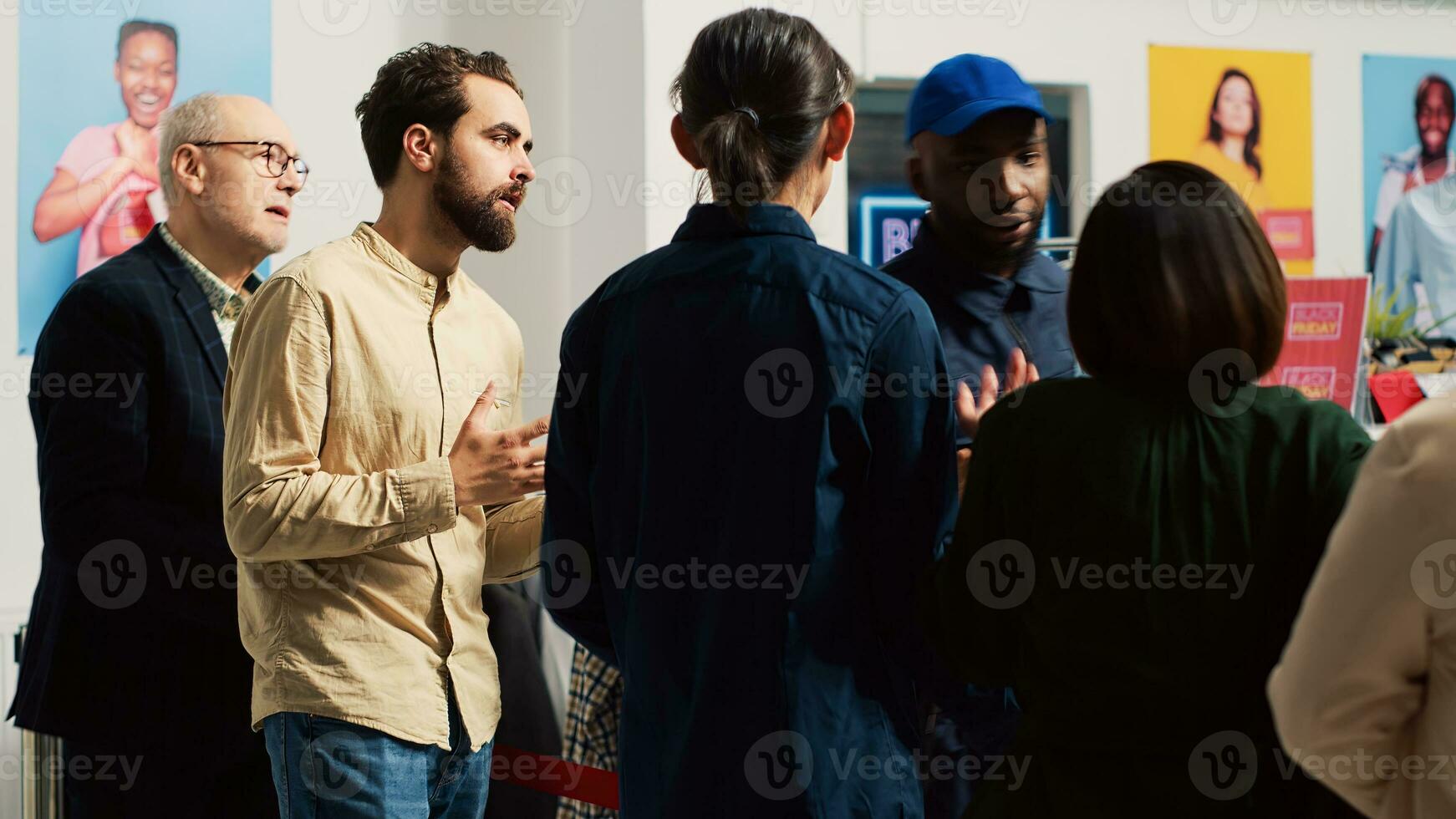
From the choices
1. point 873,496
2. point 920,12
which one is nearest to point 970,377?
point 873,496

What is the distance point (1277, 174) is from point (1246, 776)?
427cm

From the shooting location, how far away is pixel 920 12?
444 centimetres

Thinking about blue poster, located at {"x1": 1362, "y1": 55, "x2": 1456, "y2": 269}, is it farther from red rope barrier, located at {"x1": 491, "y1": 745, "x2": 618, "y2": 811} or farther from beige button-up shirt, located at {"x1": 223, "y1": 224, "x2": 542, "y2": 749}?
beige button-up shirt, located at {"x1": 223, "y1": 224, "x2": 542, "y2": 749}

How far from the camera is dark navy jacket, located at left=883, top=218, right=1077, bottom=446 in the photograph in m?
1.82

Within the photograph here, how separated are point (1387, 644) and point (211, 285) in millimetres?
1910

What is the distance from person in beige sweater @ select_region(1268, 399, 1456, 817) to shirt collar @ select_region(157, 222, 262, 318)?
179cm

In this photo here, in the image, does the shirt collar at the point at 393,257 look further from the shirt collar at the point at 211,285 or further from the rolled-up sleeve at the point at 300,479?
the shirt collar at the point at 211,285

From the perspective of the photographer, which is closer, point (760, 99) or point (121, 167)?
point (760, 99)

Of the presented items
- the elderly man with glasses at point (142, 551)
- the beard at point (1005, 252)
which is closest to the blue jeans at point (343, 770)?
the elderly man with glasses at point (142, 551)

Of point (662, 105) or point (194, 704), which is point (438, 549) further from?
point (662, 105)

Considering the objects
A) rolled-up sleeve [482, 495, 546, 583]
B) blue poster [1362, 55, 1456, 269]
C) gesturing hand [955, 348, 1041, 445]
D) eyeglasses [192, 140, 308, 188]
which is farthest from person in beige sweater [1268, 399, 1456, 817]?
blue poster [1362, 55, 1456, 269]

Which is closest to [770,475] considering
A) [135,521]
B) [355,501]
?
[355,501]

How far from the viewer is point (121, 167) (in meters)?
3.66

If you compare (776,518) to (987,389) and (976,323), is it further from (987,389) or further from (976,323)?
(976,323)
